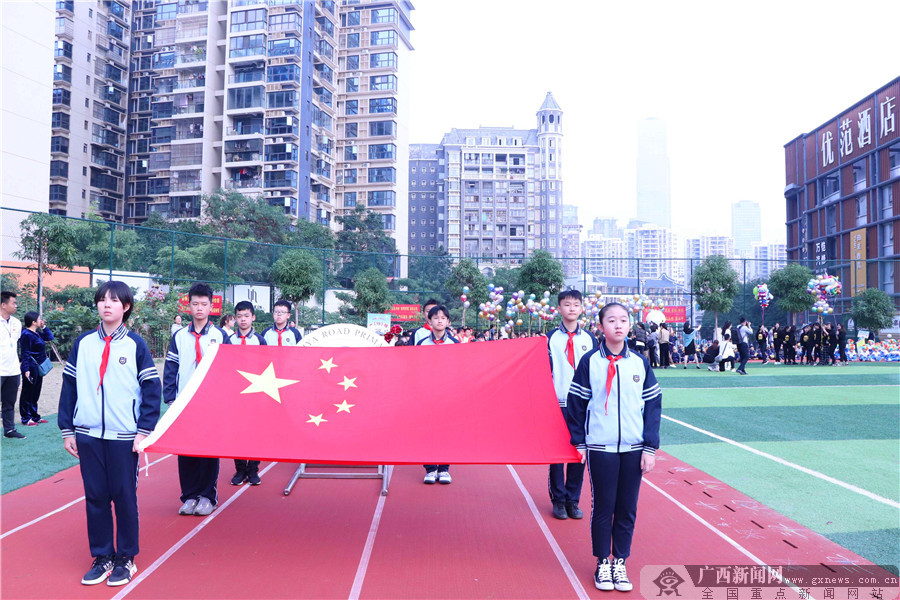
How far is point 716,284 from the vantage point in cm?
2491

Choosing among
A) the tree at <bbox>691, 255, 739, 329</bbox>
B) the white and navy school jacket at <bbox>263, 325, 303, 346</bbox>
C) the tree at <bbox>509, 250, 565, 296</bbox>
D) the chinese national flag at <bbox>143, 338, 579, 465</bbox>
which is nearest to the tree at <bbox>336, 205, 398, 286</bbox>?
the tree at <bbox>509, 250, 565, 296</bbox>

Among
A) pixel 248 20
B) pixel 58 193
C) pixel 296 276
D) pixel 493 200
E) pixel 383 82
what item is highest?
pixel 248 20

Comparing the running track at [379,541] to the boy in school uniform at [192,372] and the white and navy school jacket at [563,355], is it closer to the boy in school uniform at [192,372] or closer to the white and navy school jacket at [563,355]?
the boy in school uniform at [192,372]

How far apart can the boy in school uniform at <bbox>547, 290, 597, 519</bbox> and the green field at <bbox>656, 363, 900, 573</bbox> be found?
1.87 m

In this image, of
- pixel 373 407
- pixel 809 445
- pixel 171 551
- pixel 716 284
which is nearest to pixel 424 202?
pixel 716 284

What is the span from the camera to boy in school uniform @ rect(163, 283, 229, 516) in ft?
18.0

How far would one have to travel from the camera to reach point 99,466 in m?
4.07

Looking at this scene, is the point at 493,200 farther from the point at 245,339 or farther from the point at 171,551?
the point at 171,551

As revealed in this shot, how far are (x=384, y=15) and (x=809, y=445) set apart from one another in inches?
2407

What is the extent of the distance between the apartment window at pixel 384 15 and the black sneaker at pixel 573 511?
62311 millimetres

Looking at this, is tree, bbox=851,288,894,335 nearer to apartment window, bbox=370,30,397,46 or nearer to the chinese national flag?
the chinese national flag

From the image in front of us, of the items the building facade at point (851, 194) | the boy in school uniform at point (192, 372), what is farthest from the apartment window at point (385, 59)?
the boy in school uniform at point (192, 372)

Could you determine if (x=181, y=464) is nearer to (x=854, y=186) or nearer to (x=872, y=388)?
(x=872, y=388)

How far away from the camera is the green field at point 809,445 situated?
543 cm
